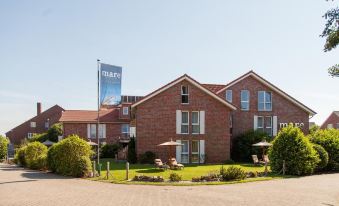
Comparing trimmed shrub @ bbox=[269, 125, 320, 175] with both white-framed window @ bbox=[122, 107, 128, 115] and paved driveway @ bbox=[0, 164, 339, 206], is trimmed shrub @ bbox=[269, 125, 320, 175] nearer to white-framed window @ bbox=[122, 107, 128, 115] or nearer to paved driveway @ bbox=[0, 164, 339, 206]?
paved driveway @ bbox=[0, 164, 339, 206]

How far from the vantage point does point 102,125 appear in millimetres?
58969

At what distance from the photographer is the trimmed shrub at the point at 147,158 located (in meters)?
36.8

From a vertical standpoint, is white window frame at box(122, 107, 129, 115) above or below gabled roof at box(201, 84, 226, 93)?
below

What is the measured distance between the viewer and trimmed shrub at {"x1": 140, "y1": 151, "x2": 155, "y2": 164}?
3678cm

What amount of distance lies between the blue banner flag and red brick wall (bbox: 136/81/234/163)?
9.66 metres

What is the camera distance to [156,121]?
37.7 meters

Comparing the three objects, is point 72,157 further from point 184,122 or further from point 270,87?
point 270,87

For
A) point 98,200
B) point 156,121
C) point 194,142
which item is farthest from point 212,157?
point 98,200

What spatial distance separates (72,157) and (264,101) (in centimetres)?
2352

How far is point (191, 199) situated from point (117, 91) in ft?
44.6

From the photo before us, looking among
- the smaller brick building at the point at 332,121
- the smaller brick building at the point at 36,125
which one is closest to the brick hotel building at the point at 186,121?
the smaller brick building at the point at 36,125

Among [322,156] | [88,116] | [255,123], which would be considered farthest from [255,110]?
[88,116]

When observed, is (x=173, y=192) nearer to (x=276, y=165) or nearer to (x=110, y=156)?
(x=276, y=165)

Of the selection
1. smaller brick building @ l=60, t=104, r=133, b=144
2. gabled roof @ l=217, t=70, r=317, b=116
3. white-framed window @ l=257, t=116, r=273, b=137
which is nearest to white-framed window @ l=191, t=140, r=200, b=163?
gabled roof @ l=217, t=70, r=317, b=116
